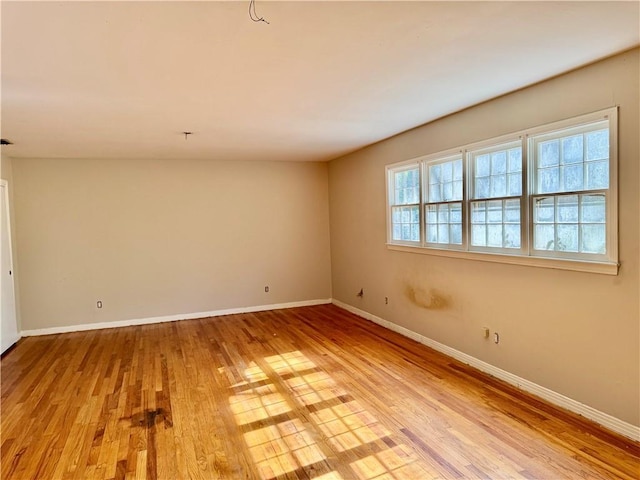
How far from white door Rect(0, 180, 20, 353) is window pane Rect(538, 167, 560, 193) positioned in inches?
239

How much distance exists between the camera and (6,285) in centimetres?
500

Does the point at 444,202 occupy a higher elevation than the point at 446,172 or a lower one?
lower

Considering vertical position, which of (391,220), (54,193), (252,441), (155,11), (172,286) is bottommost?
(252,441)

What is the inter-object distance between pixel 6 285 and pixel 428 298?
5.32 m

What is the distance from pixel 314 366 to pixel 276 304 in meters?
2.81

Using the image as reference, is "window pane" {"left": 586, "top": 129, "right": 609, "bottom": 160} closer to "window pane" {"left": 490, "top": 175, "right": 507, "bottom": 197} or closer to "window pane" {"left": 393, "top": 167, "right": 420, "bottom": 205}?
"window pane" {"left": 490, "top": 175, "right": 507, "bottom": 197}

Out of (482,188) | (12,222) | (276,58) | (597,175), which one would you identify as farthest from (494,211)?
(12,222)

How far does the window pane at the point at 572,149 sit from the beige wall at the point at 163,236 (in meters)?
4.35

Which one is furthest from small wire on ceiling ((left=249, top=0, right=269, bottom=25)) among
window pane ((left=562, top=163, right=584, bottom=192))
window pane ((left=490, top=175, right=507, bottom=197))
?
window pane ((left=490, top=175, right=507, bottom=197))

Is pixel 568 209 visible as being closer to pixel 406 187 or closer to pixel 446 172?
pixel 446 172

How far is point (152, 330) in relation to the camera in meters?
5.59

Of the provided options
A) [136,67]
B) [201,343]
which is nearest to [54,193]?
[201,343]

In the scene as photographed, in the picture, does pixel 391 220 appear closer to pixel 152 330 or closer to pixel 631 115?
pixel 631 115

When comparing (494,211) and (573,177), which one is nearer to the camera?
(573,177)
